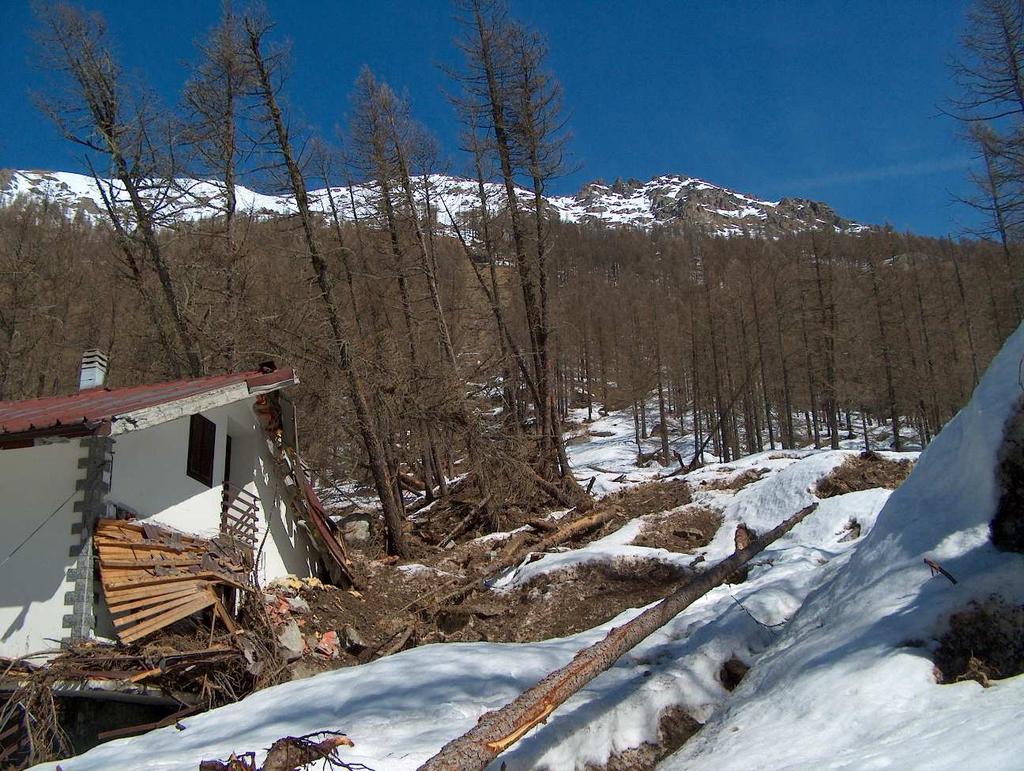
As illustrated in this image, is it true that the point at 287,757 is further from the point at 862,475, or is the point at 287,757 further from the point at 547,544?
the point at 862,475

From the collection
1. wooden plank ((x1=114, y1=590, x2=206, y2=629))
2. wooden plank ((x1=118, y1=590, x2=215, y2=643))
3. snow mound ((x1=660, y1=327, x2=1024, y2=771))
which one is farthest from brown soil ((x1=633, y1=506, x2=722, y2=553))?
wooden plank ((x1=114, y1=590, x2=206, y2=629))

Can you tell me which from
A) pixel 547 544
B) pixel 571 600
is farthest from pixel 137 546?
pixel 547 544

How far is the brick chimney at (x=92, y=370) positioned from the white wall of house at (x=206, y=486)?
2544 millimetres

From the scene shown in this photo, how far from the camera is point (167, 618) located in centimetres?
788

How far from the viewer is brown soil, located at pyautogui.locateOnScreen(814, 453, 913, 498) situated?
12.0 metres

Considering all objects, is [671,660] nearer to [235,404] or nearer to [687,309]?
[235,404]

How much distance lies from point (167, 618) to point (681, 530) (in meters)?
8.75

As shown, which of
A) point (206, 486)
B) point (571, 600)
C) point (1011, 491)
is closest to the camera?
point (1011, 491)

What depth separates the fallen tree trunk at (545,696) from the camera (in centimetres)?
353

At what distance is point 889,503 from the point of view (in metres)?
5.29

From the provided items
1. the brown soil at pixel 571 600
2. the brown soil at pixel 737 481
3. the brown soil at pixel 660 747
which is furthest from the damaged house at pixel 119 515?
the brown soil at pixel 737 481

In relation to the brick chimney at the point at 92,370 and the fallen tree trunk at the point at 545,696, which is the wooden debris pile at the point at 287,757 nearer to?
the fallen tree trunk at the point at 545,696

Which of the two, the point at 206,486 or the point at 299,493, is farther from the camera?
the point at 299,493

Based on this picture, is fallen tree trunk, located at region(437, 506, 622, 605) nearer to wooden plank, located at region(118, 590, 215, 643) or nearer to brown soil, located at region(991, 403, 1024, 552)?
wooden plank, located at region(118, 590, 215, 643)
